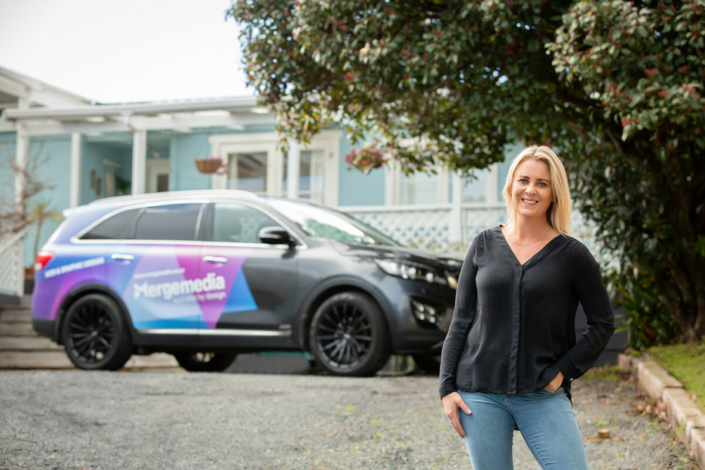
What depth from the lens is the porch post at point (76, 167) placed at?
15.0 m

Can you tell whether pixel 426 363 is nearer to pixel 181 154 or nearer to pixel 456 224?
pixel 456 224

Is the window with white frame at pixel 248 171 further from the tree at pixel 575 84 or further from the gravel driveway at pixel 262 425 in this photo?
the gravel driveway at pixel 262 425

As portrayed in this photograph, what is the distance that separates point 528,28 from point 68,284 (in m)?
5.47

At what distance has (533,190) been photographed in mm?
2373

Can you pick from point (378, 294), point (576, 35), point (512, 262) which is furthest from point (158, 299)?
point (512, 262)

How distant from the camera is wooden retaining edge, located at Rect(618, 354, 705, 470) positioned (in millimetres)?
3754

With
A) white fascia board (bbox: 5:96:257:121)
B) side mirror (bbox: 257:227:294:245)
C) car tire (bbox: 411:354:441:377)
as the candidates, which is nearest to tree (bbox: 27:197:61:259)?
white fascia board (bbox: 5:96:257:121)

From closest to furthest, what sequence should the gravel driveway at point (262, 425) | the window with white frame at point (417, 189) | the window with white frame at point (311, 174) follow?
the gravel driveway at point (262, 425) < the window with white frame at point (417, 189) < the window with white frame at point (311, 174)

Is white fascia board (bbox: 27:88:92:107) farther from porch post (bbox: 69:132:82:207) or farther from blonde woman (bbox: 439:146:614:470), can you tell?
blonde woman (bbox: 439:146:614:470)

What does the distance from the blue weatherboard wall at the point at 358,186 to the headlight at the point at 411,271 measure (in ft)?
24.7

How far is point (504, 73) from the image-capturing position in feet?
19.9

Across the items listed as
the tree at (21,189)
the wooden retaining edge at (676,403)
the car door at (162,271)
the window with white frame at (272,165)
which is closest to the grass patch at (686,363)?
the wooden retaining edge at (676,403)

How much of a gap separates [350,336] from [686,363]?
9.37 ft

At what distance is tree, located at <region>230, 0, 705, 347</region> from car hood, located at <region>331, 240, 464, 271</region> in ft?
4.46
